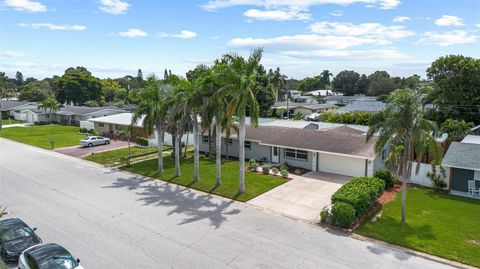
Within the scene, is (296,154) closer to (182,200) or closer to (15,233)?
(182,200)

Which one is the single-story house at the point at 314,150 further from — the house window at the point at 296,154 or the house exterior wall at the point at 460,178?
the house exterior wall at the point at 460,178

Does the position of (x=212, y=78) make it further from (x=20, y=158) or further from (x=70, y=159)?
(x=20, y=158)

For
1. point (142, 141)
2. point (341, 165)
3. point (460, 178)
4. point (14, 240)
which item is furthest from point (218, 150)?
point (142, 141)

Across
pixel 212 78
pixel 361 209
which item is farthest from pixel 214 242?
pixel 212 78

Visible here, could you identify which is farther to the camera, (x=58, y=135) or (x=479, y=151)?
(x=58, y=135)

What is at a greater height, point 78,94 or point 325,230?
point 78,94

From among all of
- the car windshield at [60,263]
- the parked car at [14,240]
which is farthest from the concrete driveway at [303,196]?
the parked car at [14,240]
